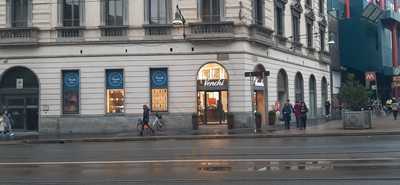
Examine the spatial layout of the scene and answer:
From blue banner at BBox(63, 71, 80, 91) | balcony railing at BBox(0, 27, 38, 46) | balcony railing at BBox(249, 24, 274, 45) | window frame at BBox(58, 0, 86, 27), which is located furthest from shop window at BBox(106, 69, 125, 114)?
balcony railing at BBox(249, 24, 274, 45)

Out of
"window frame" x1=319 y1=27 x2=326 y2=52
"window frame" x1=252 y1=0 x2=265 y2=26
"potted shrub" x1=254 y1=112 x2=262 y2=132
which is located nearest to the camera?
"potted shrub" x1=254 y1=112 x2=262 y2=132

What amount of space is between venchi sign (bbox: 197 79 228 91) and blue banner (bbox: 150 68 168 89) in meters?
1.92

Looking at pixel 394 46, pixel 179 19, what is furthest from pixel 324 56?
pixel 394 46

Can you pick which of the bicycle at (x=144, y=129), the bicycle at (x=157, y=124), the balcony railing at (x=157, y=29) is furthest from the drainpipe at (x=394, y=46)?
the bicycle at (x=144, y=129)

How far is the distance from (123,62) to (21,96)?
21.7 ft

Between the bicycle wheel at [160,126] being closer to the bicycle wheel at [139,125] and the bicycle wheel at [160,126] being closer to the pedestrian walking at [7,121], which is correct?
the bicycle wheel at [139,125]

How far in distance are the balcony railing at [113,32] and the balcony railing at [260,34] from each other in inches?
282

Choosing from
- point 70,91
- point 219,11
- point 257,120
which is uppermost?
point 219,11

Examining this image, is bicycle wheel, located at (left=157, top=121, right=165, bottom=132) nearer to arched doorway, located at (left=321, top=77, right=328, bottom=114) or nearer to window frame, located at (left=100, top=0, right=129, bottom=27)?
window frame, located at (left=100, top=0, right=129, bottom=27)

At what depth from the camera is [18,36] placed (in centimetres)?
3803

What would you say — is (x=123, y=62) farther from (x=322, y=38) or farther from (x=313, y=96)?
(x=322, y=38)

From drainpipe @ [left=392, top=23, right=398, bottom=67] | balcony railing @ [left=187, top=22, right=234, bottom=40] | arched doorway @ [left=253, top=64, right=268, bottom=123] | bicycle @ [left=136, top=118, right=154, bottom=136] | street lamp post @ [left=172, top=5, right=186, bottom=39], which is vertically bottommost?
bicycle @ [left=136, top=118, right=154, bottom=136]

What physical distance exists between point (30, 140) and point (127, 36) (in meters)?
8.81

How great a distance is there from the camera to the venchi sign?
37125 mm
